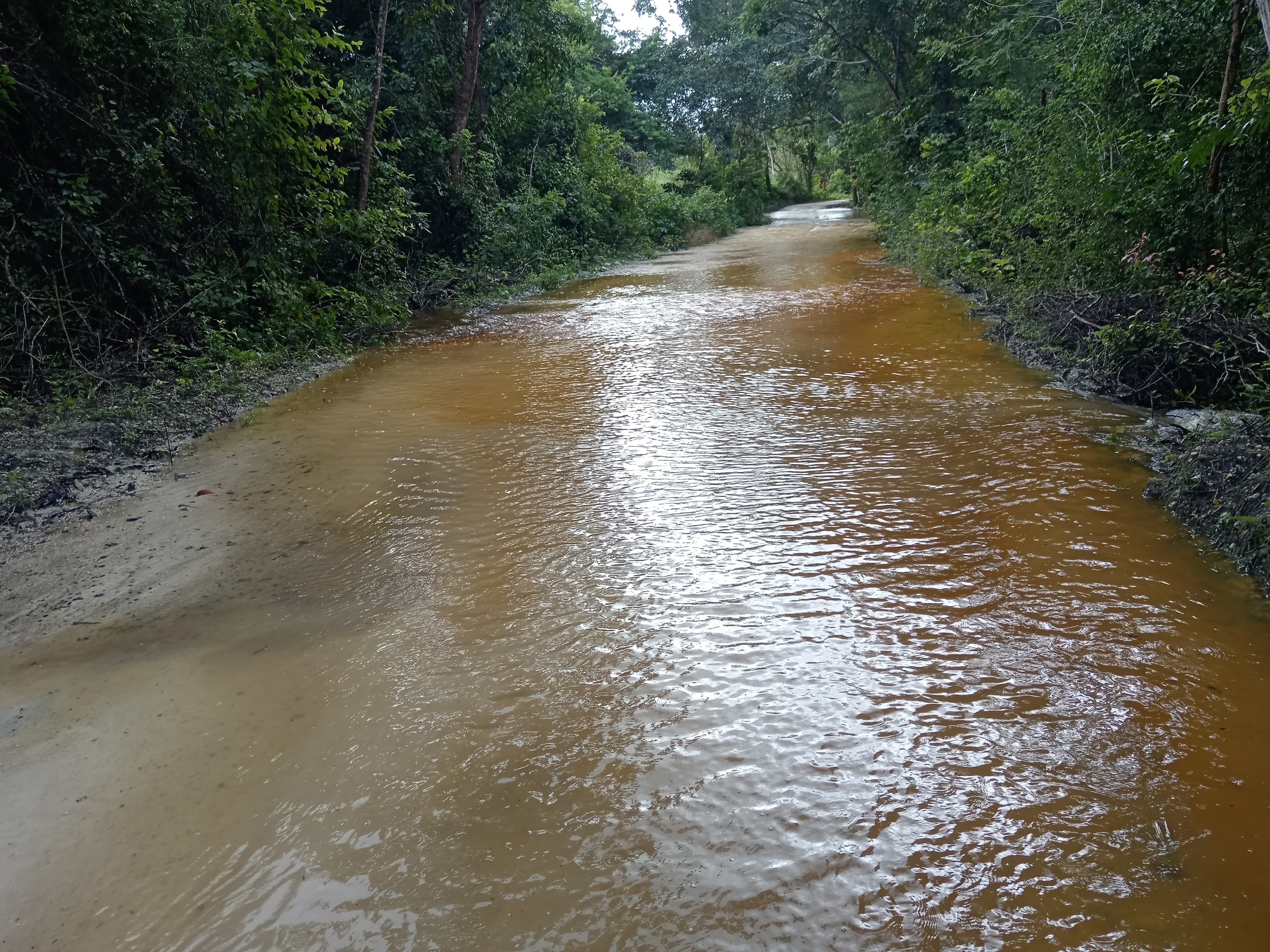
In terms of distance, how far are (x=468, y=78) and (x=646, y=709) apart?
14.7 m

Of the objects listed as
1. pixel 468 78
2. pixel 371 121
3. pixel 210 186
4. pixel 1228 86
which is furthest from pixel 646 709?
pixel 468 78

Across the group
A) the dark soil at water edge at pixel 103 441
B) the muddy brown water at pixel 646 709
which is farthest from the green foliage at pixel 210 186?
the muddy brown water at pixel 646 709

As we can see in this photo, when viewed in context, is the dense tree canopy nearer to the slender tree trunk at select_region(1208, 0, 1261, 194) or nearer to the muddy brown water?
the slender tree trunk at select_region(1208, 0, 1261, 194)

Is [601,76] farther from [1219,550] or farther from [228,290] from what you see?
[1219,550]

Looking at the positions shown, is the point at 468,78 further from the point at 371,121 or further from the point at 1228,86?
the point at 1228,86

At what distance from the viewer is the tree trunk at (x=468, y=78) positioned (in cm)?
1460

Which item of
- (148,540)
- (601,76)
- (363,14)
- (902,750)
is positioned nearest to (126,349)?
(148,540)

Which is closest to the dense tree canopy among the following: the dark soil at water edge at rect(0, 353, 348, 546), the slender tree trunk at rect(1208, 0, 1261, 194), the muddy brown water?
the slender tree trunk at rect(1208, 0, 1261, 194)

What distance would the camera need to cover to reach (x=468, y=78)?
15.0m

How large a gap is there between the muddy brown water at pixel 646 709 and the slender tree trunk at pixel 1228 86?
190 cm

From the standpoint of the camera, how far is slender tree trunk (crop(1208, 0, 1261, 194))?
17.6 ft

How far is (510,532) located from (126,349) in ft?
16.8

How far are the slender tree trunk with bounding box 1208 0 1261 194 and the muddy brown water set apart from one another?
1.90 m

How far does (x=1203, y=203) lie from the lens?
18.8 feet
